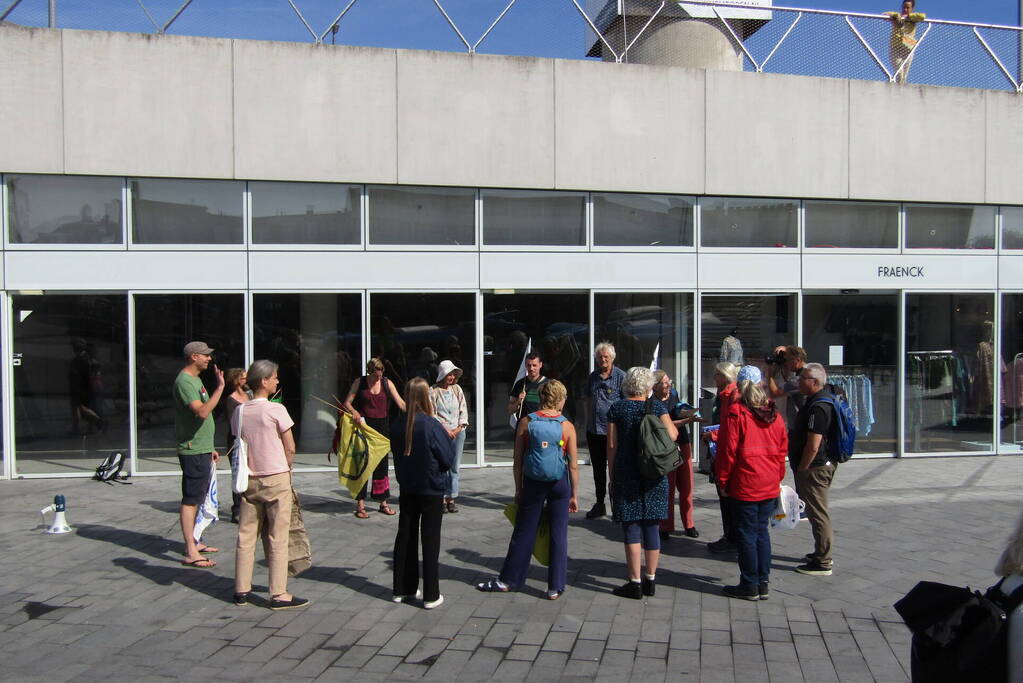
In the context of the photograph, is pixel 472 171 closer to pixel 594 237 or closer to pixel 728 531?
pixel 594 237

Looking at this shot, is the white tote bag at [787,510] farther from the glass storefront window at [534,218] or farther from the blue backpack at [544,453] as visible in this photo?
the glass storefront window at [534,218]

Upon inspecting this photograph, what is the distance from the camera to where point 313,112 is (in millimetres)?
11547

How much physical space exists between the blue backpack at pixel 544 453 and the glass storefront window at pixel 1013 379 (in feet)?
33.1

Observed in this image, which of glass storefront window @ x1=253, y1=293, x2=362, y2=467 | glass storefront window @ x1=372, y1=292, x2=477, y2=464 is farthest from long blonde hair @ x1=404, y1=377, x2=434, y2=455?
glass storefront window @ x1=253, y1=293, x2=362, y2=467

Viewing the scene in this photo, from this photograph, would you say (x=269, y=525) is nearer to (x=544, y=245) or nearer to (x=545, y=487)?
(x=545, y=487)

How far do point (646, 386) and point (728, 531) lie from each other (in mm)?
1919

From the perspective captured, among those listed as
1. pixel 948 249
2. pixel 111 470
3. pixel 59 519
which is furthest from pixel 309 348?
pixel 948 249

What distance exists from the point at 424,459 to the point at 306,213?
635 cm

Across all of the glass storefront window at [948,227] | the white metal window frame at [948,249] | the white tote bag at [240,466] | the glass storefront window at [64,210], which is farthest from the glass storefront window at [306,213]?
the glass storefront window at [948,227]

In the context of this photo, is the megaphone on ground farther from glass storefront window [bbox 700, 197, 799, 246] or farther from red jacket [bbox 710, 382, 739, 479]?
glass storefront window [bbox 700, 197, 799, 246]

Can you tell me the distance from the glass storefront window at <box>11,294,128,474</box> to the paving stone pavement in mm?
2210

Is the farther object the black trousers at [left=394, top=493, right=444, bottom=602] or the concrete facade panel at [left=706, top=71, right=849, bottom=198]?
the concrete facade panel at [left=706, top=71, right=849, bottom=198]

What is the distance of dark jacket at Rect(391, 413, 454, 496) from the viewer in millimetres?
6246

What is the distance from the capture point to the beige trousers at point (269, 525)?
20.5 ft
